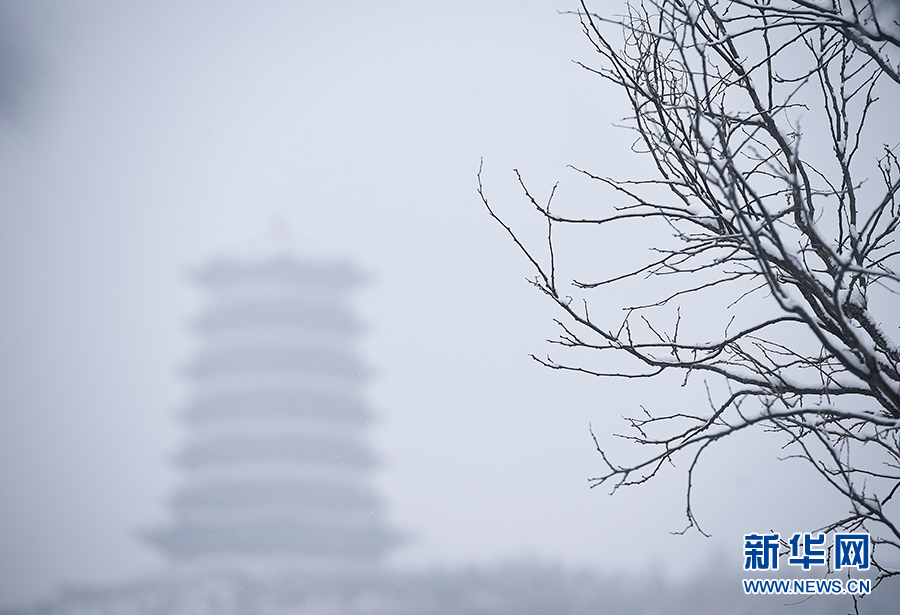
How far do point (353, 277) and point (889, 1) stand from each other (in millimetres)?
29977

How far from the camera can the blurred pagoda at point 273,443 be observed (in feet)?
89.0

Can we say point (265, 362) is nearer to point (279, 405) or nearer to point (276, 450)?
point (279, 405)

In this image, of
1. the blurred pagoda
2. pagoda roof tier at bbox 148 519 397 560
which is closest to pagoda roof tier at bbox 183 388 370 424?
the blurred pagoda

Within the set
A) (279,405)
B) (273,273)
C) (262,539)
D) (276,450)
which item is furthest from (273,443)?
(273,273)

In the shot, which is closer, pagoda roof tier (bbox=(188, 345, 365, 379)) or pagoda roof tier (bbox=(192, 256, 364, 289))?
pagoda roof tier (bbox=(188, 345, 365, 379))

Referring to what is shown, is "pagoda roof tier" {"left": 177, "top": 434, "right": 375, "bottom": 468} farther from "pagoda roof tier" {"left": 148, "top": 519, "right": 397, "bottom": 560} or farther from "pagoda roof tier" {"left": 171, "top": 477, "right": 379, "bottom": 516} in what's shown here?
"pagoda roof tier" {"left": 148, "top": 519, "right": 397, "bottom": 560}

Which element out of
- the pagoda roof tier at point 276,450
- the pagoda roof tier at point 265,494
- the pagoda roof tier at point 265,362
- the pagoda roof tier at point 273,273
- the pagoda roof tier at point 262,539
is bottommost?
the pagoda roof tier at point 262,539

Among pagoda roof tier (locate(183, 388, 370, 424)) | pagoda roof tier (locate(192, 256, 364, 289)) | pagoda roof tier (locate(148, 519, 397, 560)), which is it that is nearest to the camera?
pagoda roof tier (locate(148, 519, 397, 560))

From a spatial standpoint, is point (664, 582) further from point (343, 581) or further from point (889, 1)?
point (889, 1)

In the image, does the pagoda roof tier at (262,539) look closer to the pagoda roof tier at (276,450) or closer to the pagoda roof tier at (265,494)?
the pagoda roof tier at (265,494)

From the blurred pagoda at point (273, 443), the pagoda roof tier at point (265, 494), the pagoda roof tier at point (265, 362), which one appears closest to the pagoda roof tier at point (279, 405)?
the blurred pagoda at point (273, 443)

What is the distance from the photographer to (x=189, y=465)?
1087 inches

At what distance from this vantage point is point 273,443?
27.8 m

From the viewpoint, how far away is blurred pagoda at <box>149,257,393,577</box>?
1069 inches
